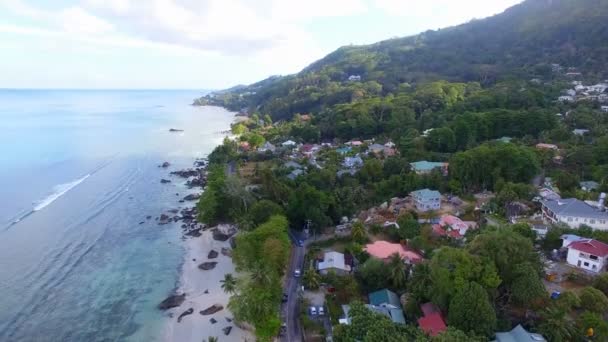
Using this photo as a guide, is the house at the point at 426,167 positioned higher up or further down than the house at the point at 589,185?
higher up

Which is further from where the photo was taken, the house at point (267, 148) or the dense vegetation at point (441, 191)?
the house at point (267, 148)

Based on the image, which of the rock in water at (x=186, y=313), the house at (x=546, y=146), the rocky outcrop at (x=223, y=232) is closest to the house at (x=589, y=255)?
→ the house at (x=546, y=146)

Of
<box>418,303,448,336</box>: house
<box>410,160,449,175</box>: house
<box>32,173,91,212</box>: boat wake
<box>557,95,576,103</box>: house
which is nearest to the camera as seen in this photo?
<box>418,303,448,336</box>: house

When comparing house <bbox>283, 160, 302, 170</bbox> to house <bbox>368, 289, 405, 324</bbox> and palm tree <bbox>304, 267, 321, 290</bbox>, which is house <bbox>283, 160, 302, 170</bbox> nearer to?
palm tree <bbox>304, 267, 321, 290</bbox>

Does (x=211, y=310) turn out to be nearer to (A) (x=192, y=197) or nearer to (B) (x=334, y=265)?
(B) (x=334, y=265)

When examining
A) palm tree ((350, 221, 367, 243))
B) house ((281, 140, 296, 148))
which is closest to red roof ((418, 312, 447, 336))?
palm tree ((350, 221, 367, 243))

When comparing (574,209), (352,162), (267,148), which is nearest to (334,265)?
(574,209)

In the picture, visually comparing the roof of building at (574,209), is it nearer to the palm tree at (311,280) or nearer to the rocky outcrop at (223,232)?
the palm tree at (311,280)

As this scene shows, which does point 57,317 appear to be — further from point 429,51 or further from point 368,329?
point 429,51
